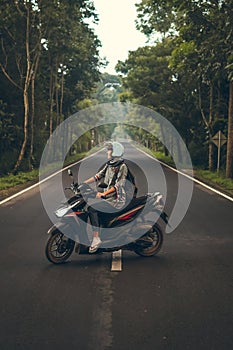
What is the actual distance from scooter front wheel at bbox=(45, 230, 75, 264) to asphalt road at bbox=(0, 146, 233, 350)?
14 centimetres

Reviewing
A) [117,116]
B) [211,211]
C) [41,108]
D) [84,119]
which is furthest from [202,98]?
[117,116]

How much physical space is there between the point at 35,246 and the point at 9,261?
104cm

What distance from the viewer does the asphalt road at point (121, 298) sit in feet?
15.0

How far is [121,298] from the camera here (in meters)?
5.78

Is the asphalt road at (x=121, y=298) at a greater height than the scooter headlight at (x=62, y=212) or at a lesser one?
lesser

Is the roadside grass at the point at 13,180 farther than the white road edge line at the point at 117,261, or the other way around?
the roadside grass at the point at 13,180

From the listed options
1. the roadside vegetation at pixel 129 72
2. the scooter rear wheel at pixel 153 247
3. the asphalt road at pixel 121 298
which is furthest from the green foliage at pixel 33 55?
the scooter rear wheel at pixel 153 247

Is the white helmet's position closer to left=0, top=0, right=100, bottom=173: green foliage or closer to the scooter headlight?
the scooter headlight

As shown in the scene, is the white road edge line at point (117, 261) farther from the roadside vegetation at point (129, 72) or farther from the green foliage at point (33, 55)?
the green foliage at point (33, 55)

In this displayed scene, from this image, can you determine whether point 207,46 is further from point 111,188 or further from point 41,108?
point 41,108

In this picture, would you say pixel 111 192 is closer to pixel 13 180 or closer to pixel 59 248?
pixel 59 248

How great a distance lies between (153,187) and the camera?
Answer: 1877 centimetres

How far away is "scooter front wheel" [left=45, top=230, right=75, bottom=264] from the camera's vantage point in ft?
24.1

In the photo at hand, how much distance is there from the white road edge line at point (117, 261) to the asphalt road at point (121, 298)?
8 centimetres
